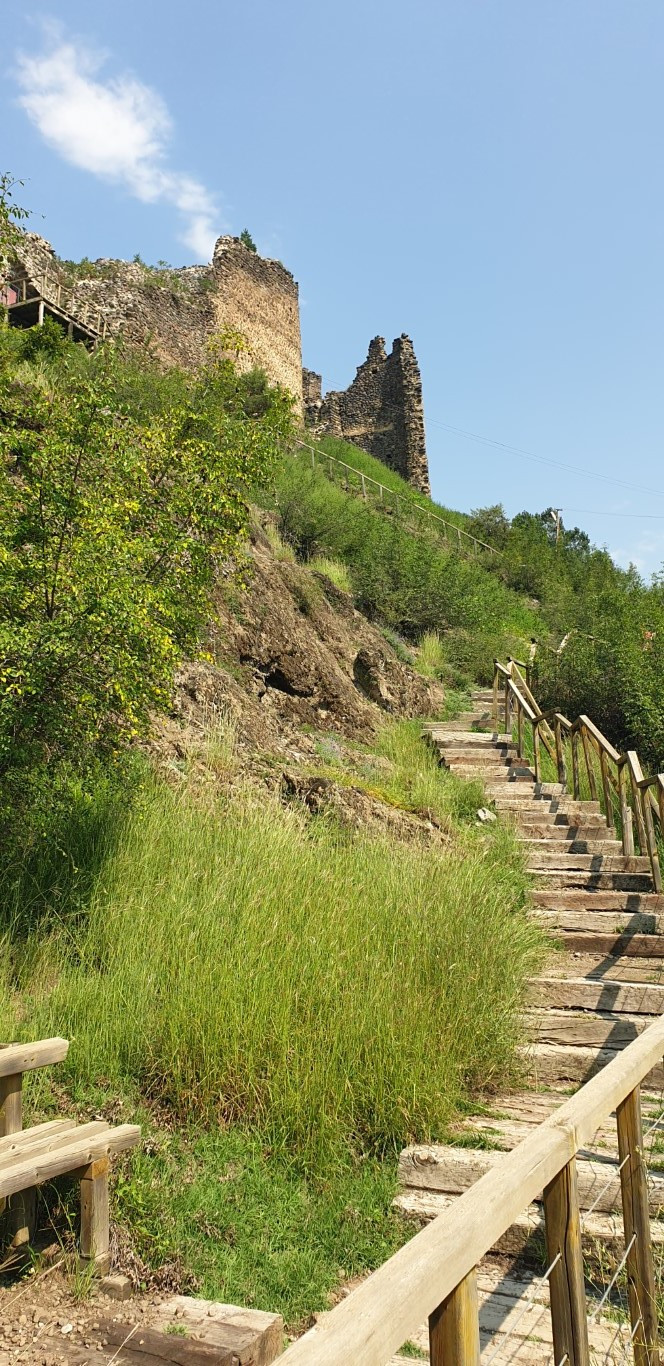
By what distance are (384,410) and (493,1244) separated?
3488cm

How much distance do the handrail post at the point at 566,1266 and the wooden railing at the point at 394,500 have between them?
78.6 feet

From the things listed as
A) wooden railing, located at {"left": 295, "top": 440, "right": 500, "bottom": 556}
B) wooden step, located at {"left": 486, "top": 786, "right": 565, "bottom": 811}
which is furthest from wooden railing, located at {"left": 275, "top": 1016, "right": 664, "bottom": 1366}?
wooden railing, located at {"left": 295, "top": 440, "right": 500, "bottom": 556}

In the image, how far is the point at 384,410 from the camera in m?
34.5

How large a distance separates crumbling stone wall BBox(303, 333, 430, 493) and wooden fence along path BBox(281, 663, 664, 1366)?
25.4 metres

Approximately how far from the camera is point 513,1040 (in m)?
4.73

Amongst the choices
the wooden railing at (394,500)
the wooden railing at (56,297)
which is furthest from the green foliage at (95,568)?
the wooden railing at (394,500)

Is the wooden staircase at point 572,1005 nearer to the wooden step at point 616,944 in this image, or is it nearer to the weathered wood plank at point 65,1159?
the wooden step at point 616,944

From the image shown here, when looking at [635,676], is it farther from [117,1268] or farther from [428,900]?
[117,1268]

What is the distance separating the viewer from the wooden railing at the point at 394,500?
25688 mm

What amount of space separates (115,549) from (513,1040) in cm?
334

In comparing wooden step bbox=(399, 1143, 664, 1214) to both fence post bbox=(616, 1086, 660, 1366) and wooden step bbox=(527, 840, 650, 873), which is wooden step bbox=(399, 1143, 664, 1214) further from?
wooden step bbox=(527, 840, 650, 873)

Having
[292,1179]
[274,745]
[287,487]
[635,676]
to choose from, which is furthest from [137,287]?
[292,1179]

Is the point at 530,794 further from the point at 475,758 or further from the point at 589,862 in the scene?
the point at 589,862

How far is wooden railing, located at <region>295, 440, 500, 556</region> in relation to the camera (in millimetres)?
25688
